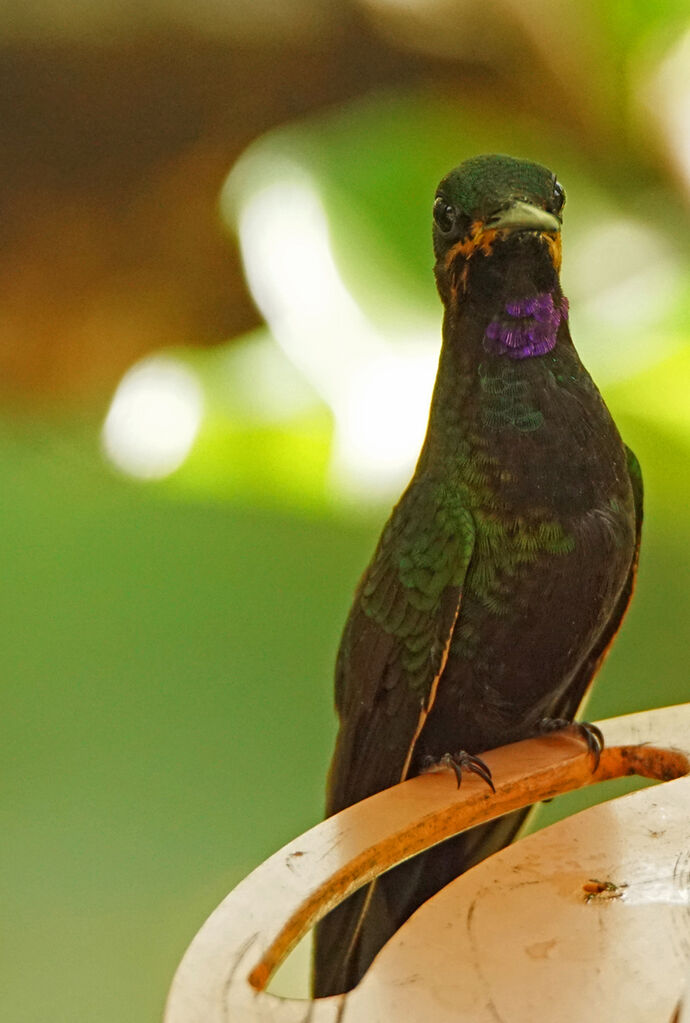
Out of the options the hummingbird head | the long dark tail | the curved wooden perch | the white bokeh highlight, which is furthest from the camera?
the white bokeh highlight

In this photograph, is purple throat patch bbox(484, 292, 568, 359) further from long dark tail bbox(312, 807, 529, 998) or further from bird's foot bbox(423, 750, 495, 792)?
long dark tail bbox(312, 807, 529, 998)

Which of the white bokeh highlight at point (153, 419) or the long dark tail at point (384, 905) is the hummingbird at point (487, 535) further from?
the white bokeh highlight at point (153, 419)

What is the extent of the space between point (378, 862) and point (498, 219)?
636mm

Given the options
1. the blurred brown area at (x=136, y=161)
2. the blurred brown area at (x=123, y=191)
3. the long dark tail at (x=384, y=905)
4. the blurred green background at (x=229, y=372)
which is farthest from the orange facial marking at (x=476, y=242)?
the blurred brown area at (x=123, y=191)

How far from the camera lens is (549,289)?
4.37 feet

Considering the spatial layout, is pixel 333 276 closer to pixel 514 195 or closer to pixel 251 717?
pixel 251 717

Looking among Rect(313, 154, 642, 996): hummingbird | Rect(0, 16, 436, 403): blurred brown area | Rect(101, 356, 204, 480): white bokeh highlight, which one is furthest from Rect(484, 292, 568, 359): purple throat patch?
Rect(0, 16, 436, 403): blurred brown area

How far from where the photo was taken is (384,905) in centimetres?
146

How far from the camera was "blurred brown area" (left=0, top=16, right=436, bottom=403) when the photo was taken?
415 centimetres

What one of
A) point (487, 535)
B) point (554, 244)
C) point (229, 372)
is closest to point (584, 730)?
point (487, 535)

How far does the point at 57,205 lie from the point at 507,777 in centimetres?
350

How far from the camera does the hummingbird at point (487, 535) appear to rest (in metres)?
1.31

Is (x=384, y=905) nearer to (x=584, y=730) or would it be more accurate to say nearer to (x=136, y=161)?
(x=584, y=730)

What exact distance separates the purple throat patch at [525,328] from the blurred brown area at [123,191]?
299 centimetres
